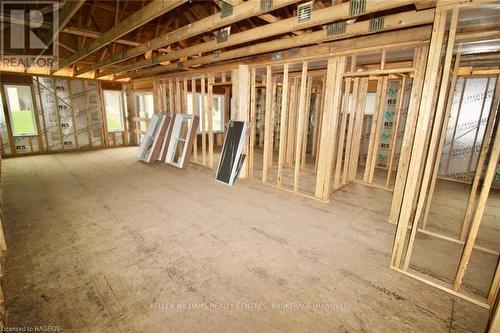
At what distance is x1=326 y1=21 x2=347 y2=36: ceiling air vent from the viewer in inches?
106

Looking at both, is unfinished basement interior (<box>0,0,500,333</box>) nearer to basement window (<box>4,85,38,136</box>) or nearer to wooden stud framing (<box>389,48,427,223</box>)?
wooden stud framing (<box>389,48,427,223</box>)

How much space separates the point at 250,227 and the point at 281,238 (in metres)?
0.46

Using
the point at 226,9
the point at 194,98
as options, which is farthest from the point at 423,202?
the point at 194,98

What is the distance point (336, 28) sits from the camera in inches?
108

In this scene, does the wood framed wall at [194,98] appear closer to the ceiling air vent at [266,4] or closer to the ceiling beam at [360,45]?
the ceiling beam at [360,45]

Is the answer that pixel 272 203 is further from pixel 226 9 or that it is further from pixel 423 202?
pixel 226 9

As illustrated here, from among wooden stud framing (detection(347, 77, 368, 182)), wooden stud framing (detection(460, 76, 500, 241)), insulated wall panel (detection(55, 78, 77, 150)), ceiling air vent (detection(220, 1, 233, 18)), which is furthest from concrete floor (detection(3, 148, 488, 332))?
→ insulated wall panel (detection(55, 78, 77, 150))

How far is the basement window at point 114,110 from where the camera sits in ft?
28.5

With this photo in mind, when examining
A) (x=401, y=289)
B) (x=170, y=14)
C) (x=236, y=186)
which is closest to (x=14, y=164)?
(x=170, y=14)

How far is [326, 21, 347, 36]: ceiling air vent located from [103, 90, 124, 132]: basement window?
8.63 metres

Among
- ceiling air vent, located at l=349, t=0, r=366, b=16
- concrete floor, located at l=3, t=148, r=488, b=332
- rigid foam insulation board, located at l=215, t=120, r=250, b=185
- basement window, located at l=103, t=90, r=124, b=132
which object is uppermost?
ceiling air vent, located at l=349, t=0, r=366, b=16

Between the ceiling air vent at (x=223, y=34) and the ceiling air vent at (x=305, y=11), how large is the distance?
1.09 m

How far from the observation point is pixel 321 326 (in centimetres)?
163

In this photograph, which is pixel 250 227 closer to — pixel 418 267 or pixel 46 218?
pixel 418 267
